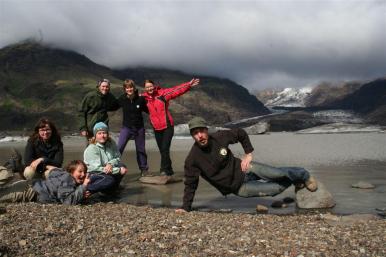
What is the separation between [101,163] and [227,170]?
352 cm

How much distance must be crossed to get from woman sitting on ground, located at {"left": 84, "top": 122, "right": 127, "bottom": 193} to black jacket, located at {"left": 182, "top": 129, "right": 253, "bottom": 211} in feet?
8.07

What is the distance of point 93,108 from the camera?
14.0m

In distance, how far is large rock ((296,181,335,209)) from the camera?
10297 millimetres

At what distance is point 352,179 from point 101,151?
9.54 meters

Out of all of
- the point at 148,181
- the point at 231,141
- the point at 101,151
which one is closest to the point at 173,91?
the point at 148,181

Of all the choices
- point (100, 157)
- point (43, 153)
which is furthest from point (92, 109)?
point (100, 157)

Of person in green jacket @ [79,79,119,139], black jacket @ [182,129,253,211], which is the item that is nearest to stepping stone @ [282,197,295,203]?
black jacket @ [182,129,253,211]

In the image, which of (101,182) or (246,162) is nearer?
(246,162)

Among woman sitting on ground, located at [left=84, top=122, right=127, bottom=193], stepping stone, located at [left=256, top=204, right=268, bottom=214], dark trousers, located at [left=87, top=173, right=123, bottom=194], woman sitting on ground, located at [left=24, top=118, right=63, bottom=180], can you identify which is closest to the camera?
stepping stone, located at [left=256, top=204, right=268, bottom=214]

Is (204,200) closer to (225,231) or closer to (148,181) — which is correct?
(148,181)

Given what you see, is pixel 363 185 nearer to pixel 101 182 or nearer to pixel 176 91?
pixel 176 91

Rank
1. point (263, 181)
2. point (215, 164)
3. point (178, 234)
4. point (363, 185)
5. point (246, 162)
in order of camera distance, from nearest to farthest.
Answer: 1. point (178, 234)
2. point (215, 164)
3. point (246, 162)
4. point (263, 181)
5. point (363, 185)

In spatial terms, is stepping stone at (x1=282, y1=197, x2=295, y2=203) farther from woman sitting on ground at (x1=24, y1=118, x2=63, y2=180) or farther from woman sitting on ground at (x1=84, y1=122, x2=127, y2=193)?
woman sitting on ground at (x1=24, y1=118, x2=63, y2=180)

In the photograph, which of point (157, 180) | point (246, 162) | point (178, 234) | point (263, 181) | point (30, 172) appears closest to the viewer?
point (178, 234)
